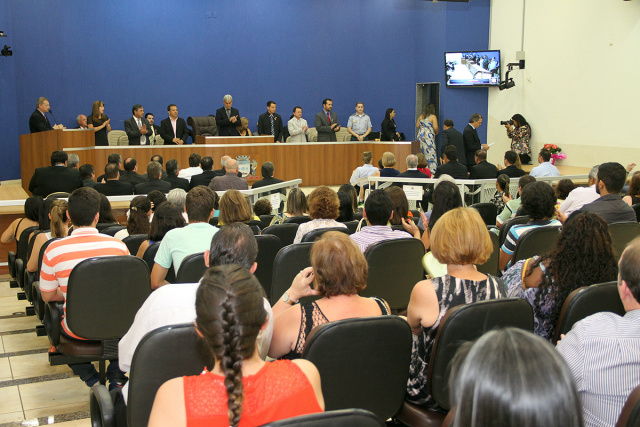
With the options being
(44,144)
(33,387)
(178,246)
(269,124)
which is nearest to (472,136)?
(269,124)

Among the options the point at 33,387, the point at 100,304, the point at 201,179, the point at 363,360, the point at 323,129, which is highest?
the point at 323,129

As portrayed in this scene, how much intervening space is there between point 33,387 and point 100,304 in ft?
2.74

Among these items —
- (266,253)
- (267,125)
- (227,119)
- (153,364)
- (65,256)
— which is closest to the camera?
(153,364)

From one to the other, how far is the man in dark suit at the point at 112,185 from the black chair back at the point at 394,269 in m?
4.27

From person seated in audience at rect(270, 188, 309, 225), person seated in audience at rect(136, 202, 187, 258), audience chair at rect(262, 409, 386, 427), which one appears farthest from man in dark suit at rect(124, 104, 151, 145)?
audience chair at rect(262, 409, 386, 427)

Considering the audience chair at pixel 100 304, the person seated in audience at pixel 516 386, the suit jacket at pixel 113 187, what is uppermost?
the person seated in audience at pixel 516 386

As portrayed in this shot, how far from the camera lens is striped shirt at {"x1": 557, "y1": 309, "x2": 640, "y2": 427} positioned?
67.7 inches

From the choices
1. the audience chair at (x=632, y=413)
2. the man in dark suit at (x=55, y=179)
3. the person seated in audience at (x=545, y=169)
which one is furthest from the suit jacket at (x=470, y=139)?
the audience chair at (x=632, y=413)

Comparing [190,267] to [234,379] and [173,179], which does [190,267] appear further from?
[173,179]

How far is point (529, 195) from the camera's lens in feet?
12.7

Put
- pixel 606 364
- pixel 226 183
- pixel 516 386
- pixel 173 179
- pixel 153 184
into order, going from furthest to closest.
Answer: pixel 173 179 → pixel 226 183 → pixel 153 184 → pixel 606 364 → pixel 516 386

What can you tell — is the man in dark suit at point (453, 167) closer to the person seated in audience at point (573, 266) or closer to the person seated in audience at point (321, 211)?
the person seated in audience at point (321, 211)

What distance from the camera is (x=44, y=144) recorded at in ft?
30.8

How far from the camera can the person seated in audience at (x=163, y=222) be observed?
12.4 feet
